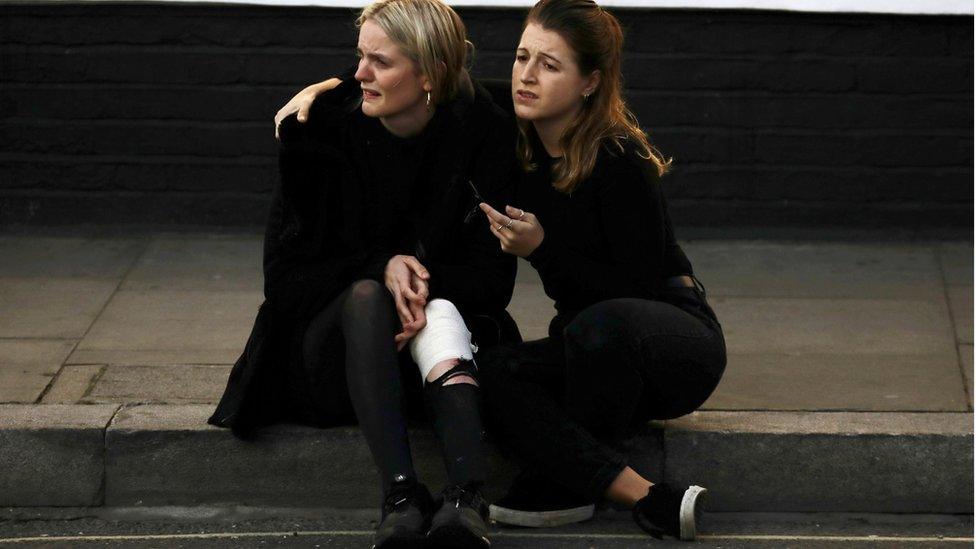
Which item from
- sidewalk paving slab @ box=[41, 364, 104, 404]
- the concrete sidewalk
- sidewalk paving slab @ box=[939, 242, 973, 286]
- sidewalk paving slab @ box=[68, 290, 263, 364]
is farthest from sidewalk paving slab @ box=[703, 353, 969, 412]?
sidewalk paving slab @ box=[41, 364, 104, 404]

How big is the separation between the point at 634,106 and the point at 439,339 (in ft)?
9.84

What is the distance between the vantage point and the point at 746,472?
4496mm

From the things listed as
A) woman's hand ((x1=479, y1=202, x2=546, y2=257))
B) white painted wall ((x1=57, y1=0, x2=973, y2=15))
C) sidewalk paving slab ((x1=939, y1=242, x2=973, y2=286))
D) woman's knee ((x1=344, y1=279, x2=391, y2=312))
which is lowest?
sidewalk paving slab ((x1=939, y1=242, x2=973, y2=286))

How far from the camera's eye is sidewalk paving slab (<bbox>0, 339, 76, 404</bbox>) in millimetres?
4906

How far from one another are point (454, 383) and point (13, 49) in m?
3.55

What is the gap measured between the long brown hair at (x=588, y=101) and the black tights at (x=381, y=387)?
59cm

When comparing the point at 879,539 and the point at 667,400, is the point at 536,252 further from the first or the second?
the point at 879,539

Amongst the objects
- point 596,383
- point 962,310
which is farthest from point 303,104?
point 962,310

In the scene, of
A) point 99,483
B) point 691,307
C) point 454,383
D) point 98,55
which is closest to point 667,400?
point 691,307

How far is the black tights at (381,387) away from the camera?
4.09 m

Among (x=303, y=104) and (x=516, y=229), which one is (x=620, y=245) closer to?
(x=516, y=229)

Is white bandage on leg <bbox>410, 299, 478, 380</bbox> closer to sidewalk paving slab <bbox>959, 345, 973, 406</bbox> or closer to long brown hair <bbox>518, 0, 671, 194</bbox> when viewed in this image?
long brown hair <bbox>518, 0, 671, 194</bbox>

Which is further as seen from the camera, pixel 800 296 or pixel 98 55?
pixel 98 55

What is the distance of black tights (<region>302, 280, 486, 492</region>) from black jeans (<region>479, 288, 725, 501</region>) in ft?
0.53
